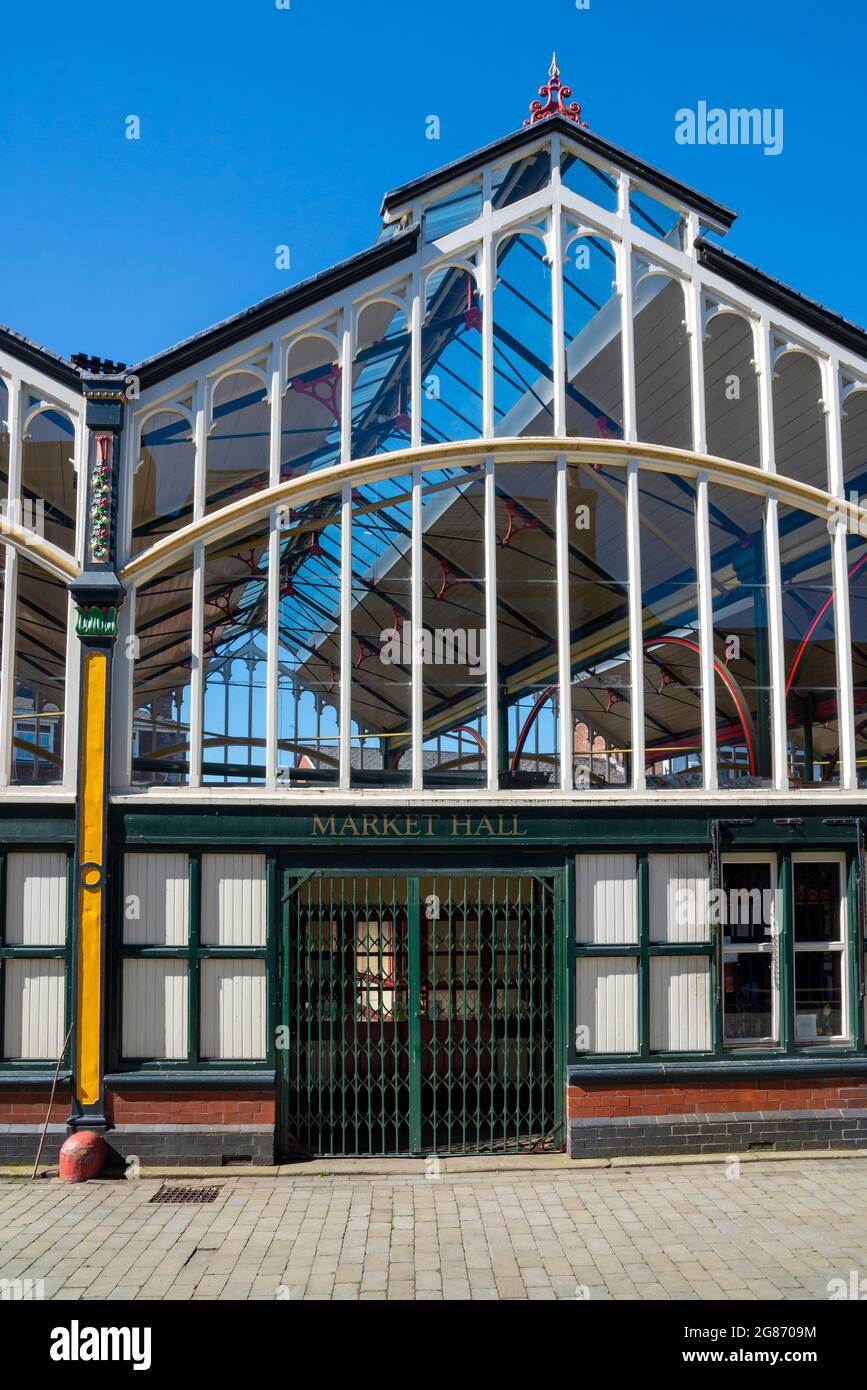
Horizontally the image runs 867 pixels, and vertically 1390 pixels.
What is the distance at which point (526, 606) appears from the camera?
13812 millimetres

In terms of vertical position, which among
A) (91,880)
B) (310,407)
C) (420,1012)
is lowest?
(420,1012)

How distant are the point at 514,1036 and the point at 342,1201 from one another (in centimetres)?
247

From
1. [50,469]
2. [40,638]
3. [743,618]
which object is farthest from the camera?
[743,618]

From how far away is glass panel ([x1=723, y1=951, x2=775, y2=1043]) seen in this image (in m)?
10.4

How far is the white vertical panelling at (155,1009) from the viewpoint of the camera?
986 centimetres

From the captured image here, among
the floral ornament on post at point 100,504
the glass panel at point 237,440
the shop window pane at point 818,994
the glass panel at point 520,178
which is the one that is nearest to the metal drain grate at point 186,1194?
the floral ornament on post at point 100,504

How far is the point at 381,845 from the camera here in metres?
10.1

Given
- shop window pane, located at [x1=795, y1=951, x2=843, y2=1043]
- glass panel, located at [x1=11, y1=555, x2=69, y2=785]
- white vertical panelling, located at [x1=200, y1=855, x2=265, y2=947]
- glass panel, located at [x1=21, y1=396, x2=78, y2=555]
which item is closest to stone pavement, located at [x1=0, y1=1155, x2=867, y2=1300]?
shop window pane, located at [x1=795, y1=951, x2=843, y2=1043]

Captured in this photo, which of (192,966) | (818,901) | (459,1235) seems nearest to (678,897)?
(818,901)

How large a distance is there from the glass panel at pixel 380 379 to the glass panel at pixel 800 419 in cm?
399

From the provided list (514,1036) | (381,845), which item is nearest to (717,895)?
(514,1036)

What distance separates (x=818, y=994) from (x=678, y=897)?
178 cm

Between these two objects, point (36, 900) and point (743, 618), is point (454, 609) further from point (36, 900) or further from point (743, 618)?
point (36, 900)

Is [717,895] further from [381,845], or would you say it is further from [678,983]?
[381,845]
